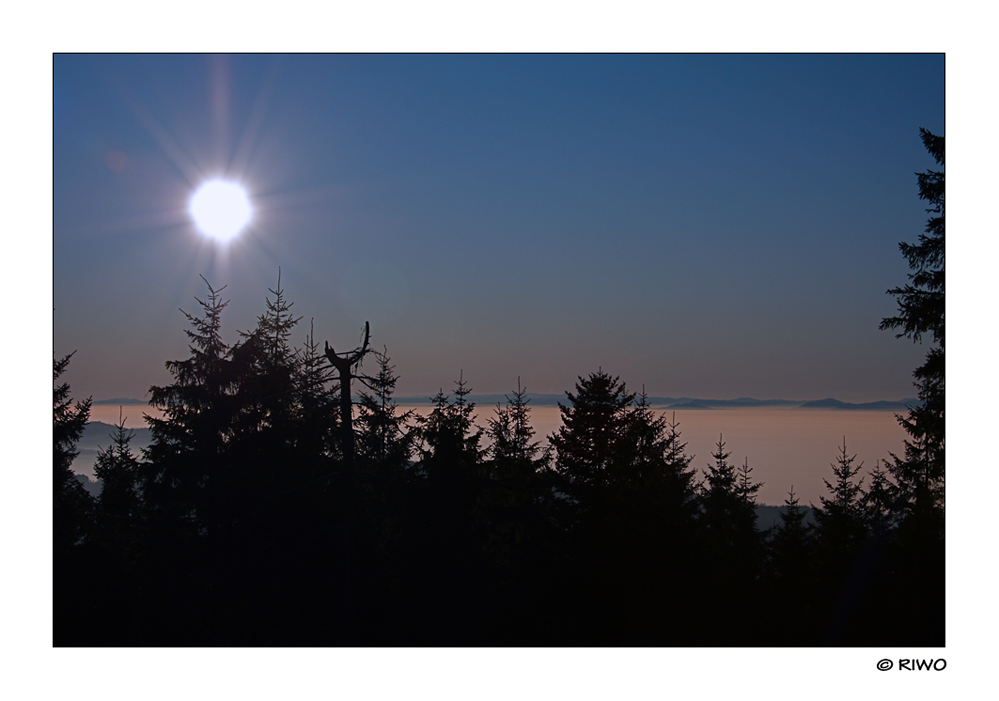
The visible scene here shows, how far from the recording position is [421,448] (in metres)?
22.9

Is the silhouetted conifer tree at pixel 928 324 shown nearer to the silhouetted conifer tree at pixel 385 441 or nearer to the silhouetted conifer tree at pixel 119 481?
the silhouetted conifer tree at pixel 385 441

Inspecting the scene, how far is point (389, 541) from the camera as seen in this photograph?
1961 centimetres

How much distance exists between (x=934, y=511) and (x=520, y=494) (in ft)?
51.0

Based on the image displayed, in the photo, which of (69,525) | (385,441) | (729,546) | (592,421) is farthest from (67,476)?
(729,546)

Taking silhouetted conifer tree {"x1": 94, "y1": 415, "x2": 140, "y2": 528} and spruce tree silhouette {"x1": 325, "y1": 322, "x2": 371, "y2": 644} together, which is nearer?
spruce tree silhouette {"x1": 325, "y1": 322, "x2": 371, "y2": 644}

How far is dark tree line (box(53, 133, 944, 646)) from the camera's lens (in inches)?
535

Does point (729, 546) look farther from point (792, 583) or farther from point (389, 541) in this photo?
point (389, 541)

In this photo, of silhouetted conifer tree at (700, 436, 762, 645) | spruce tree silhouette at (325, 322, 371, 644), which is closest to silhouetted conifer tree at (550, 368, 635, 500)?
silhouetted conifer tree at (700, 436, 762, 645)

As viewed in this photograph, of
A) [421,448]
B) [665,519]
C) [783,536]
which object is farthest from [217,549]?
[783,536]

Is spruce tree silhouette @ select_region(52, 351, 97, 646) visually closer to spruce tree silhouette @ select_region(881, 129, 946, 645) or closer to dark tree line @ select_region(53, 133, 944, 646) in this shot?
dark tree line @ select_region(53, 133, 944, 646)

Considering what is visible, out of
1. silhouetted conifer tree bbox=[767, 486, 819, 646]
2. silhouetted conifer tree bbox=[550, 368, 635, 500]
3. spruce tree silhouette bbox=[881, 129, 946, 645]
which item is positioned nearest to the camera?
spruce tree silhouette bbox=[881, 129, 946, 645]

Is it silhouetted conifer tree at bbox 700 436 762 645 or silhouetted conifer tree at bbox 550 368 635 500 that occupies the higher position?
silhouetted conifer tree at bbox 550 368 635 500

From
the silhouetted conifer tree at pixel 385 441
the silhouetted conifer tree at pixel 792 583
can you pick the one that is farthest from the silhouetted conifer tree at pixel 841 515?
the silhouetted conifer tree at pixel 385 441

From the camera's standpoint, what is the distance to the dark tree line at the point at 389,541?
1359 cm
